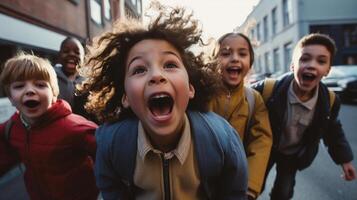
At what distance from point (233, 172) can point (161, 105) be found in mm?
484

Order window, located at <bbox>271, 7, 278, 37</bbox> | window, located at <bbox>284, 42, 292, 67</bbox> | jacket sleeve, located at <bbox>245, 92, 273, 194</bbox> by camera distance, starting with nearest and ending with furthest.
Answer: jacket sleeve, located at <bbox>245, 92, 273, 194</bbox> → window, located at <bbox>284, 42, 292, 67</bbox> → window, located at <bbox>271, 7, 278, 37</bbox>

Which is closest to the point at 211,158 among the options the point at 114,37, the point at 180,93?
the point at 180,93

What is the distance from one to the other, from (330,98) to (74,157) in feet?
6.21

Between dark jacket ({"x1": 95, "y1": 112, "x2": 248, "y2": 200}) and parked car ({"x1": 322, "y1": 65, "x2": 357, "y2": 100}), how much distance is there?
12127mm

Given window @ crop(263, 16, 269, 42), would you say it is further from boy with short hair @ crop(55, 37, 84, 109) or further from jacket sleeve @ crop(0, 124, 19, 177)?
jacket sleeve @ crop(0, 124, 19, 177)

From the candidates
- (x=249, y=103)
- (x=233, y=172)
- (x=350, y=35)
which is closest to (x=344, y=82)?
(x=249, y=103)

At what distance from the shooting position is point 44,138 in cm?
225

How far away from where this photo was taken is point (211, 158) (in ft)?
5.65

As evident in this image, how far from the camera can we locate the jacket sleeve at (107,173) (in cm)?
182

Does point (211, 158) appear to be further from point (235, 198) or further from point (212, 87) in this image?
point (212, 87)

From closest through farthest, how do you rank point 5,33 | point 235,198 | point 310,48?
point 235,198, point 310,48, point 5,33

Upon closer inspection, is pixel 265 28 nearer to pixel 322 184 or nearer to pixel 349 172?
pixel 322 184

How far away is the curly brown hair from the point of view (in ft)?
6.55

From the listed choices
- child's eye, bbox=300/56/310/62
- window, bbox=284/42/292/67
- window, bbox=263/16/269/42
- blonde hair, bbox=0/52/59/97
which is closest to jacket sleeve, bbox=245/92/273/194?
child's eye, bbox=300/56/310/62
